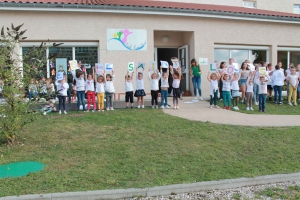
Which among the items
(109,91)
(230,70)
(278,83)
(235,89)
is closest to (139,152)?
(109,91)

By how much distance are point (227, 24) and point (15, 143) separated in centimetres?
1112

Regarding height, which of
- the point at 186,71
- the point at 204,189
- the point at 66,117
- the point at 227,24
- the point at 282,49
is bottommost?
the point at 204,189

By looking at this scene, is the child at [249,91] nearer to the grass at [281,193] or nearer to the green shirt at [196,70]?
the green shirt at [196,70]

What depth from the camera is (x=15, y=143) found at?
255 inches

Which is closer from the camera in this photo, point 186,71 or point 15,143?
point 15,143

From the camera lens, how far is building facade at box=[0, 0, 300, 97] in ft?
39.0

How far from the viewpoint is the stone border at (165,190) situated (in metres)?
4.04

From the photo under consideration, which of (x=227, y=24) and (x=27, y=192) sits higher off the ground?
(x=227, y=24)

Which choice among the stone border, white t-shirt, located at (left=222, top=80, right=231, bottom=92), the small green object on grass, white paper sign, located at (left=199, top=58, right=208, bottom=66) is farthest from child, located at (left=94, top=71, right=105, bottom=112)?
the stone border

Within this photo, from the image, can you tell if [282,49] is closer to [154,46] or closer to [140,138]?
[154,46]

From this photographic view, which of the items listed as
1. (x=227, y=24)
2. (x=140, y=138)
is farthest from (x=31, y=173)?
(x=227, y=24)

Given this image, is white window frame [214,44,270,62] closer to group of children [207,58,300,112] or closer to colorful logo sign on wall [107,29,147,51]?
group of children [207,58,300,112]

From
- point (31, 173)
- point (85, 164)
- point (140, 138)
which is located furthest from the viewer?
point (140, 138)

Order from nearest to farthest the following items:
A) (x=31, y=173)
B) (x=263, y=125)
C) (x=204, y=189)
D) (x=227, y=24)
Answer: (x=204, y=189)
(x=31, y=173)
(x=263, y=125)
(x=227, y=24)
